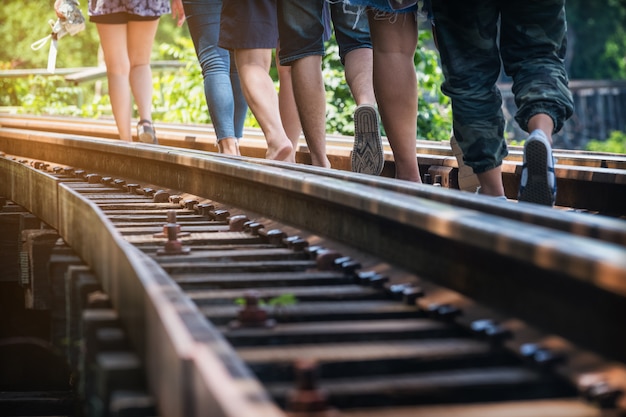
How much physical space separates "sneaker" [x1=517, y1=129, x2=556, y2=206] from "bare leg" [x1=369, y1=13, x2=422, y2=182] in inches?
46.1

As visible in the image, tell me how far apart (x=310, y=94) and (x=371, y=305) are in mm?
3292

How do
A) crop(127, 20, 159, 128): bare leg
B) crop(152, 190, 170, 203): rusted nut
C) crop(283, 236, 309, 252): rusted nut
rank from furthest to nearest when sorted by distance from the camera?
crop(127, 20, 159, 128): bare leg, crop(152, 190, 170, 203): rusted nut, crop(283, 236, 309, 252): rusted nut

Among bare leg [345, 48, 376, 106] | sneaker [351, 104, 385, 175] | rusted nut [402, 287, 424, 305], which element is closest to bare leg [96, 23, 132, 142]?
bare leg [345, 48, 376, 106]

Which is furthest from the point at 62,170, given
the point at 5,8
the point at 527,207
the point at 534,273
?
the point at 5,8

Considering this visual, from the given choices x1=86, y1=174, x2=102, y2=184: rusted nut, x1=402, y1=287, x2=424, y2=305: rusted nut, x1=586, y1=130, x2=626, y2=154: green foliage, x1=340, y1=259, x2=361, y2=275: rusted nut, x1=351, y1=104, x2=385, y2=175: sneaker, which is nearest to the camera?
x1=402, y1=287, x2=424, y2=305: rusted nut

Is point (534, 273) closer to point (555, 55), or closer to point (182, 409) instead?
point (182, 409)

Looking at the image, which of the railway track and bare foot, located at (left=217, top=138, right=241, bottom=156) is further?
bare foot, located at (left=217, top=138, right=241, bottom=156)

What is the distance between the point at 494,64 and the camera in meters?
4.88

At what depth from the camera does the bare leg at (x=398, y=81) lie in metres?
5.45

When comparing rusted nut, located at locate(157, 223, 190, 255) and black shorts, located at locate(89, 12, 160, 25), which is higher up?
black shorts, located at locate(89, 12, 160, 25)

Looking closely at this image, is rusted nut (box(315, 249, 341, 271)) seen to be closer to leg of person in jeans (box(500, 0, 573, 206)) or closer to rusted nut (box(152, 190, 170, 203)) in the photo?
leg of person in jeans (box(500, 0, 573, 206))

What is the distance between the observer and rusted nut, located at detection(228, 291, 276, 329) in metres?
2.89

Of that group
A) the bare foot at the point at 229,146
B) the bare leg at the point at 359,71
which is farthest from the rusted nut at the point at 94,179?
the bare leg at the point at 359,71

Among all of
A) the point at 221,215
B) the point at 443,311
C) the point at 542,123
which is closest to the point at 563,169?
the point at 542,123
